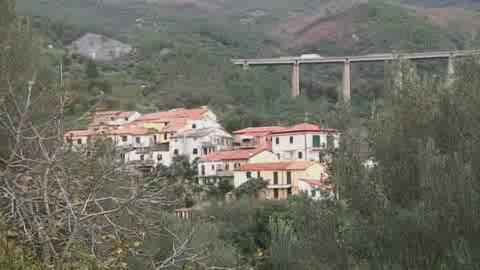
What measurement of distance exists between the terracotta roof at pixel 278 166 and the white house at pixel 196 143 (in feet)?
18.0

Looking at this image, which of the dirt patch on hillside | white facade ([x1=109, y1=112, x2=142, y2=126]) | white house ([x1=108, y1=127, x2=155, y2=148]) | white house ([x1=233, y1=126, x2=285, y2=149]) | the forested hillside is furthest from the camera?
the dirt patch on hillside

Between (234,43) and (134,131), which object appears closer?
(134,131)

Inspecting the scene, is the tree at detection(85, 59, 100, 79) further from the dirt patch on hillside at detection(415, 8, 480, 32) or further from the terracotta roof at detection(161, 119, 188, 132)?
the dirt patch on hillside at detection(415, 8, 480, 32)

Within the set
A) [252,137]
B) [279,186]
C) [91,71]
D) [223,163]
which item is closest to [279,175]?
[279,186]

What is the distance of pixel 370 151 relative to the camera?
307 inches

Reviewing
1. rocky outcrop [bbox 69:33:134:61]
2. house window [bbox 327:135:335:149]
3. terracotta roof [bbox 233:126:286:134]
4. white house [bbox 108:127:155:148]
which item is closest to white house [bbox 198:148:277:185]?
terracotta roof [bbox 233:126:286:134]

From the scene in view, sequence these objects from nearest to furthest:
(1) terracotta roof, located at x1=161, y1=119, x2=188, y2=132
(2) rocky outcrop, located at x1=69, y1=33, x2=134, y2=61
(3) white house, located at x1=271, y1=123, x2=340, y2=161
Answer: (3) white house, located at x1=271, y1=123, x2=340, y2=161 → (1) terracotta roof, located at x1=161, y1=119, x2=188, y2=132 → (2) rocky outcrop, located at x1=69, y1=33, x2=134, y2=61

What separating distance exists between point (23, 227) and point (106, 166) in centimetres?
118

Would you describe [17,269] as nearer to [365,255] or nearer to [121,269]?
[121,269]

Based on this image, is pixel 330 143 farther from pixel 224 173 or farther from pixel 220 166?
pixel 220 166

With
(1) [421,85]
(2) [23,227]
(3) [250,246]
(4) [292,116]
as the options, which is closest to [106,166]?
(2) [23,227]

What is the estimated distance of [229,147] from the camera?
4372 centimetres

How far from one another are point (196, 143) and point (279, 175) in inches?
307

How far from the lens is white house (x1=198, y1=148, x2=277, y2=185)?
36906 millimetres
